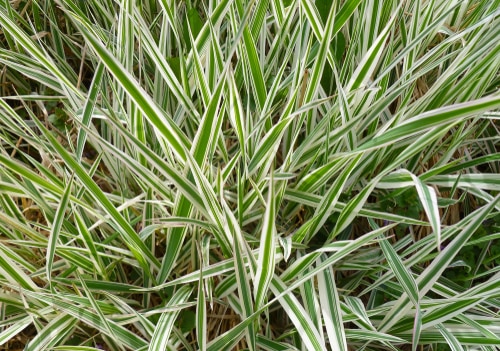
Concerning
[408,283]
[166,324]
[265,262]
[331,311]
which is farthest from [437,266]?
[166,324]

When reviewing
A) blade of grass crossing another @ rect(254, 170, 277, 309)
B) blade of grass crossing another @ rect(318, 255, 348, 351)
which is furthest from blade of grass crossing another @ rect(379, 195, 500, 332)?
blade of grass crossing another @ rect(254, 170, 277, 309)

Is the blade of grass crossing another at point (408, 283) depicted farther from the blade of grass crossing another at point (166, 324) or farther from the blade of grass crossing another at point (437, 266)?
the blade of grass crossing another at point (166, 324)

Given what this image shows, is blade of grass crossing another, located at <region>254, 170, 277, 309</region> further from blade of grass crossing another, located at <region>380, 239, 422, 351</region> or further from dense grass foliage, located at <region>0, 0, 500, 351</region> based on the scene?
blade of grass crossing another, located at <region>380, 239, 422, 351</region>

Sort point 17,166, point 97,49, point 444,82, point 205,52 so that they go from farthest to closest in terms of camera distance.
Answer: point 205,52 < point 444,82 < point 17,166 < point 97,49

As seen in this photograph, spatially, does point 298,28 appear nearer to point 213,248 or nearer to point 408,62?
point 408,62

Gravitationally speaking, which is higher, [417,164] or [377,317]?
[417,164]

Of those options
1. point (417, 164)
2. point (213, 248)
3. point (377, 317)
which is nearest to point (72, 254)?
point (213, 248)

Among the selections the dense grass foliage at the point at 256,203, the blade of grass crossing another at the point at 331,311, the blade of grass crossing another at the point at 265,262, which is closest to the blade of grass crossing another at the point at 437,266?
the dense grass foliage at the point at 256,203

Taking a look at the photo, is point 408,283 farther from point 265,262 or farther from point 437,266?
point 265,262
